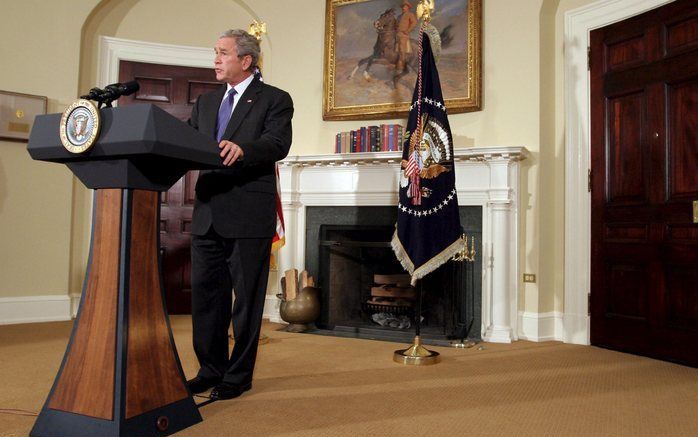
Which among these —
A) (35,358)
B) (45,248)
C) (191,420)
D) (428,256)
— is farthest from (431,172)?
(45,248)

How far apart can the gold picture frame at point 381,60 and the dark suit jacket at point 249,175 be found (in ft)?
7.74

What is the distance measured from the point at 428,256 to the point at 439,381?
83 centimetres

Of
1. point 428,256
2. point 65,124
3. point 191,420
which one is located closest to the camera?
point 65,124

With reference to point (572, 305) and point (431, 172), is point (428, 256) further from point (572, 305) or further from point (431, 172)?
point (572, 305)

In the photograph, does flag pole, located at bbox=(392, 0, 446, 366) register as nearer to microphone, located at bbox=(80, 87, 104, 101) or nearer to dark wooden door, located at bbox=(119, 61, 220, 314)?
microphone, located at bbox=(80, 87, 104, 101)

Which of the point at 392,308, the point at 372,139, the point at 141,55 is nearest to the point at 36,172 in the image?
the point at 141,55

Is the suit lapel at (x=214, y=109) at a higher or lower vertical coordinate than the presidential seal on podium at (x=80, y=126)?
higher

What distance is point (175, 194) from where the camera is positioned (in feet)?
17.2

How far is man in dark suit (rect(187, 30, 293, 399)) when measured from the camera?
225cm

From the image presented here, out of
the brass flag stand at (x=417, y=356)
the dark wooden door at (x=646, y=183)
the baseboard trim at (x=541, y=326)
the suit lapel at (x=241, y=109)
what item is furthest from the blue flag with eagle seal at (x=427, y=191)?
the suit lapel at (x=241, y=109)

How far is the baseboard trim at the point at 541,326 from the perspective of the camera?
4.12 m

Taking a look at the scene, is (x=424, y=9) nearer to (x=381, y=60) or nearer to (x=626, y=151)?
(x=381, y=60)

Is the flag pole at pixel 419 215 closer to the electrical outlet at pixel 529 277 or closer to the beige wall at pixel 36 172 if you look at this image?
the electrical outlet at pixel 529 277

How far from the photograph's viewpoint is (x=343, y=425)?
2.05 meters
